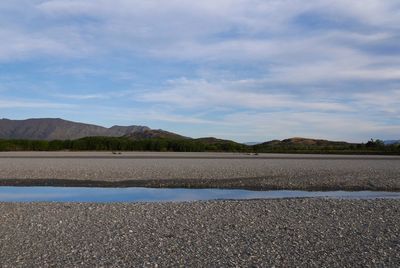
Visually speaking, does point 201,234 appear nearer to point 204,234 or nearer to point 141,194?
point 204,234

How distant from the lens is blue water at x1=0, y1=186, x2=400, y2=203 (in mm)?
20688

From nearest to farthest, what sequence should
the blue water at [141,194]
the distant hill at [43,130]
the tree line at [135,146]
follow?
the blue water at [141,194], the tree line at [135,146], the distant hill at [43,130]

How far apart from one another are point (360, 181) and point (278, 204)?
12109 mm

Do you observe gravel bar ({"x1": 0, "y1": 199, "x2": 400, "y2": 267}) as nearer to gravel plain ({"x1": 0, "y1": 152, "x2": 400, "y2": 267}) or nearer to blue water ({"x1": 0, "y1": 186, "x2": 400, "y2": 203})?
gravel plain ({"x1": 0, "y1": 152, "x2": 400, "y2": 267})

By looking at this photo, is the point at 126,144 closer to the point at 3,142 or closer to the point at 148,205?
the point at 3,142

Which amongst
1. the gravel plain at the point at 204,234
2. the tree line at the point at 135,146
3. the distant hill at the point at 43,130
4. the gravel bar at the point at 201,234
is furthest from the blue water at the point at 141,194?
the distant hill at the point at 43,130

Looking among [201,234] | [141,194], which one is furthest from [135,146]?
[201,234]

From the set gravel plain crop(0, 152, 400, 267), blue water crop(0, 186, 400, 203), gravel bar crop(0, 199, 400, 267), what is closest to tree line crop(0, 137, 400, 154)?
blue water crop(0, 186, 400, 203)

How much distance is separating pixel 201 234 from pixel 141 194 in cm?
1084

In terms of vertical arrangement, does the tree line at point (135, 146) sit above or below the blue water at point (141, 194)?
above

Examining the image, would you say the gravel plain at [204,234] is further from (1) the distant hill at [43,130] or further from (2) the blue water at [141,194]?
(1) the distant hill at [43,130]

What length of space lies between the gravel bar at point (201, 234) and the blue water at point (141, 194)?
2.93 m

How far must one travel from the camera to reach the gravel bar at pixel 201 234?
9.60 meters

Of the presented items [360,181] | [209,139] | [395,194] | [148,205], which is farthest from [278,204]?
[209,139]
